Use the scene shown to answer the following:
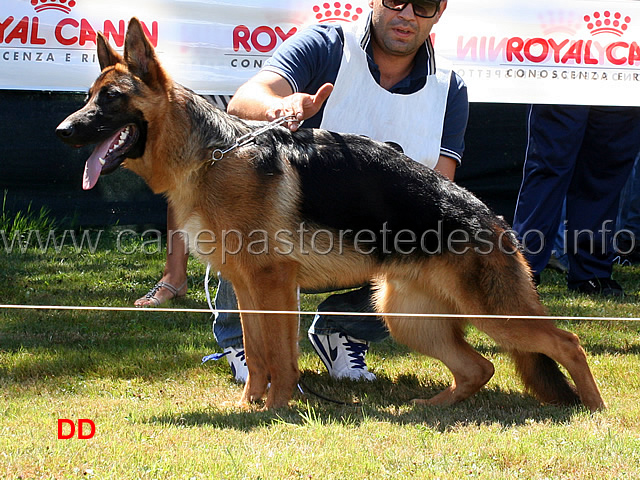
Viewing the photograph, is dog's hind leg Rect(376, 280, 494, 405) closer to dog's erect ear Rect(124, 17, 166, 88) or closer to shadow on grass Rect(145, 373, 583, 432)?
shadow on grass Rect(145, 373, 583, 432)

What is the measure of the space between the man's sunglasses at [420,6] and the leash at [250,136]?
0.96 meters

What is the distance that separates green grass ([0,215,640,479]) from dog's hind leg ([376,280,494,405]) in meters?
0.10

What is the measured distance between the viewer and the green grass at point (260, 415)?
8.56 ft

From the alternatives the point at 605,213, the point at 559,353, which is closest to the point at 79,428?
the point at 559,353

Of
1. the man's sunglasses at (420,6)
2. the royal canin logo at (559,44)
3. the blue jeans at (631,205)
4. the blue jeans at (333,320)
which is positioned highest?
the royal canin logo at (559,44)

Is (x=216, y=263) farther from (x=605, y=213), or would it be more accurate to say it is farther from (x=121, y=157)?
(x=605, y=213)

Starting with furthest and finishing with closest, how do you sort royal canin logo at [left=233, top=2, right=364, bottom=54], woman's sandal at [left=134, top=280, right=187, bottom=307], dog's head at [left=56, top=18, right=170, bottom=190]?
royal canin logo at [left=233, top=2, right=364, bottom=54] → woman's sandal at [left=134, top=280, right=187, bottom=307] → dog's head at [left=56, top=18, right=170, bottom=190]

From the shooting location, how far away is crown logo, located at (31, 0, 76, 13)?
19.5 ft

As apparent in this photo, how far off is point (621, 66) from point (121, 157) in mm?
4550

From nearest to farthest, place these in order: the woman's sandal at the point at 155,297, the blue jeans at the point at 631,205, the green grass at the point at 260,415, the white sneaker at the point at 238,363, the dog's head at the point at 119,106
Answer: the green grass at the point at 260,415 → the dog's head at the point at 119,106 → the white sneaker at the point at 238,363 → the woman's sandal at the point at 155,297 → the blue jeans at the point at 631,205

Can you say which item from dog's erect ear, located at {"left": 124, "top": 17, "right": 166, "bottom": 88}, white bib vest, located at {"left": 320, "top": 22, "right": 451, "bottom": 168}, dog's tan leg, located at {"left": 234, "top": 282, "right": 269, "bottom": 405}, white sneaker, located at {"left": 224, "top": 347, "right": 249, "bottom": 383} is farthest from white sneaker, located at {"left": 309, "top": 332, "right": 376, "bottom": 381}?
dog's erect ear, located at {"left": 124, "top": 17, "right": 166, "bottom": 88}

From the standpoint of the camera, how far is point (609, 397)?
3605 millimetres

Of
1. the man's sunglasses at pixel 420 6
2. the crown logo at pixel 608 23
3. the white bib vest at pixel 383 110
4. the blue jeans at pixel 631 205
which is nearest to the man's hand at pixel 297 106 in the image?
the white bib vest at pixel 383 110

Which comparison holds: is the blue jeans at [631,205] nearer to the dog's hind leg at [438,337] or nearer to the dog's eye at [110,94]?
the dog's hind leg at [438,337]
